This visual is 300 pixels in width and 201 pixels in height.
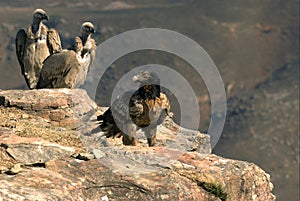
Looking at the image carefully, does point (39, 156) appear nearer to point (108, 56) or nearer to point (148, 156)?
point (148, 156)

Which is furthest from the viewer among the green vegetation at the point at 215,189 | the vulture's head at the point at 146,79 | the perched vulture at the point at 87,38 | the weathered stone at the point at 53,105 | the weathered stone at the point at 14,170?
the perched vulture at the point at 87,38

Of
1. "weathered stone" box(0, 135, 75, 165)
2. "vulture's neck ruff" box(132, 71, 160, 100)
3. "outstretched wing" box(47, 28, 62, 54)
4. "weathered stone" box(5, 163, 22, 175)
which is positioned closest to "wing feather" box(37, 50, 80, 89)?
"outstretched wing" box(47, 28, 62, 54)

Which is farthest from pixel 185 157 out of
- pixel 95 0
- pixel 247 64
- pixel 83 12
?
pixel 95 0

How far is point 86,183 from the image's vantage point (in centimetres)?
1209

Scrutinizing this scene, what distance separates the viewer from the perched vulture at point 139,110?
14406mm

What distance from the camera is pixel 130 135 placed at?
1496cm

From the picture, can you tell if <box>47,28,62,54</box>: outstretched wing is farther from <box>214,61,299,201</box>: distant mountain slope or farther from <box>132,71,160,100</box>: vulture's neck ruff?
<box>214,61,299,201</box>: distant mountain slope

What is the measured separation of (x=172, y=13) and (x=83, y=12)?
13.3m

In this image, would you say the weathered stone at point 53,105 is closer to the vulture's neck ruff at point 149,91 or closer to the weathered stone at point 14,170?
the vulture's neck ruff at point 149,91

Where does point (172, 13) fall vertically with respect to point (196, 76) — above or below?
above

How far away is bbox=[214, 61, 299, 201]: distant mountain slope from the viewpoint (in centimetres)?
6650

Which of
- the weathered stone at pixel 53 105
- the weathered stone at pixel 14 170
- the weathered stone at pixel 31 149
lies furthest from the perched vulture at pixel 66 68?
the weathered stone at pixel 14 170

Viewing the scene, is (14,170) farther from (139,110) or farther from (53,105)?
(53,105)

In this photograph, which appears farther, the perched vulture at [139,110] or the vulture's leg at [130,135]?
the vulture's leg at [130,135]
